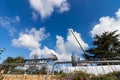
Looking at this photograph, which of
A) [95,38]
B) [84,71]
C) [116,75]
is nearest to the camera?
[116,75]

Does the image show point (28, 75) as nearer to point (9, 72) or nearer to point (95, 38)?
point (9, 72)

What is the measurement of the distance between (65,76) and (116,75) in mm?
1724

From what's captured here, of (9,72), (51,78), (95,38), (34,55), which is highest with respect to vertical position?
(95,38)

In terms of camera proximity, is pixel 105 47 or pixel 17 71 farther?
pixel 105 47

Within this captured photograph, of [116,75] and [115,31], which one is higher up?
[115,31]

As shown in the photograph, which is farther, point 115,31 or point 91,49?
point 115,31

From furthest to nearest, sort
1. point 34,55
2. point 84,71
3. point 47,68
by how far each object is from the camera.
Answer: point 34,55, point 84,71, point 47,68

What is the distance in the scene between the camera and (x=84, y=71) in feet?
32.8

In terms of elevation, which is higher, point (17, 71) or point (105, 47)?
point (105, 47)

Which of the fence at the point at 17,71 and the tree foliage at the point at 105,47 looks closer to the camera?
the fence at the point at 17,71

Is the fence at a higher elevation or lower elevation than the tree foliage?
lower

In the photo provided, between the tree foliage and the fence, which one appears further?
the tree foliage

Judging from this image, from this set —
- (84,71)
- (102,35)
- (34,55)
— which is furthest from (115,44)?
(84,71)

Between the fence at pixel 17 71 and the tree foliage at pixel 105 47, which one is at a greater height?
the tree foliage at pixel 105 47
